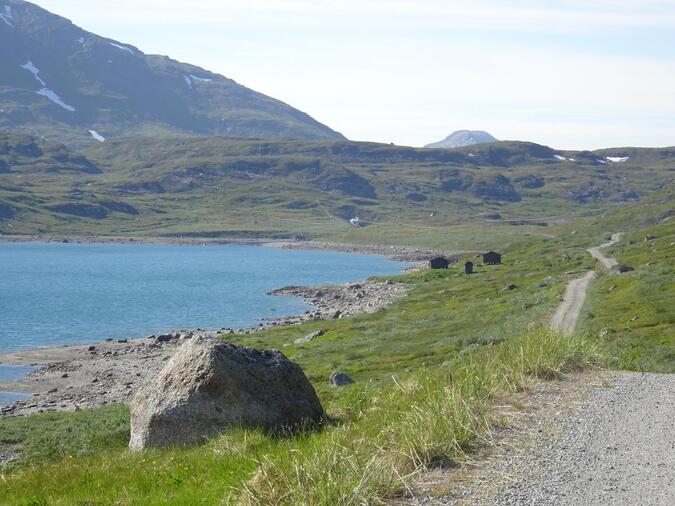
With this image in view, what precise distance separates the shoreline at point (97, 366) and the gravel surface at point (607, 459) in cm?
3055

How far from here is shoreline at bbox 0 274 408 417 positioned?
6069 cm

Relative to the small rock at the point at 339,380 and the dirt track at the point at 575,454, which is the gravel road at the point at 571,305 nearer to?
the small rock at the point at 339,380

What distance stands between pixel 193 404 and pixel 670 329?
40.1 m

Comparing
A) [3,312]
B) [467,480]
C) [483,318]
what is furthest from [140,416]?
[3,312]

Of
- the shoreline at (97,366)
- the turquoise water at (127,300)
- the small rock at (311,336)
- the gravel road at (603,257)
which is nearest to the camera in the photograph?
the shoreline at (97,366)

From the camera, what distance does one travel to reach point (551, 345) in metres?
18.6

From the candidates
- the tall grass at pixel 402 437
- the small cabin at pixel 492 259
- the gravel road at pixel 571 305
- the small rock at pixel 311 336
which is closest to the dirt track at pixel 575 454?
the tall grass at pixel 402 437

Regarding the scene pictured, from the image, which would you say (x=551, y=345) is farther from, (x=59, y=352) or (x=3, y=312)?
(x=3, y=312)

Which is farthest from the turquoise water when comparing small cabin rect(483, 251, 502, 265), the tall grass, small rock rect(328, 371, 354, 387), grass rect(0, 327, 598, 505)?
the tall grass

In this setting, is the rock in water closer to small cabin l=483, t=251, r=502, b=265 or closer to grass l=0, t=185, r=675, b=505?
grass l=0, t=185, r=675, b=505

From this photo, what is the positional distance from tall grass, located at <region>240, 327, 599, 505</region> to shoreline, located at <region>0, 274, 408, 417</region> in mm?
27725

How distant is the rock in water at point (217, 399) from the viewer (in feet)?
61.2

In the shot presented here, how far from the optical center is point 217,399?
18.7 m

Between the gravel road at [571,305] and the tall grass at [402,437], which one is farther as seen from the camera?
the gravel road at [571,305]
